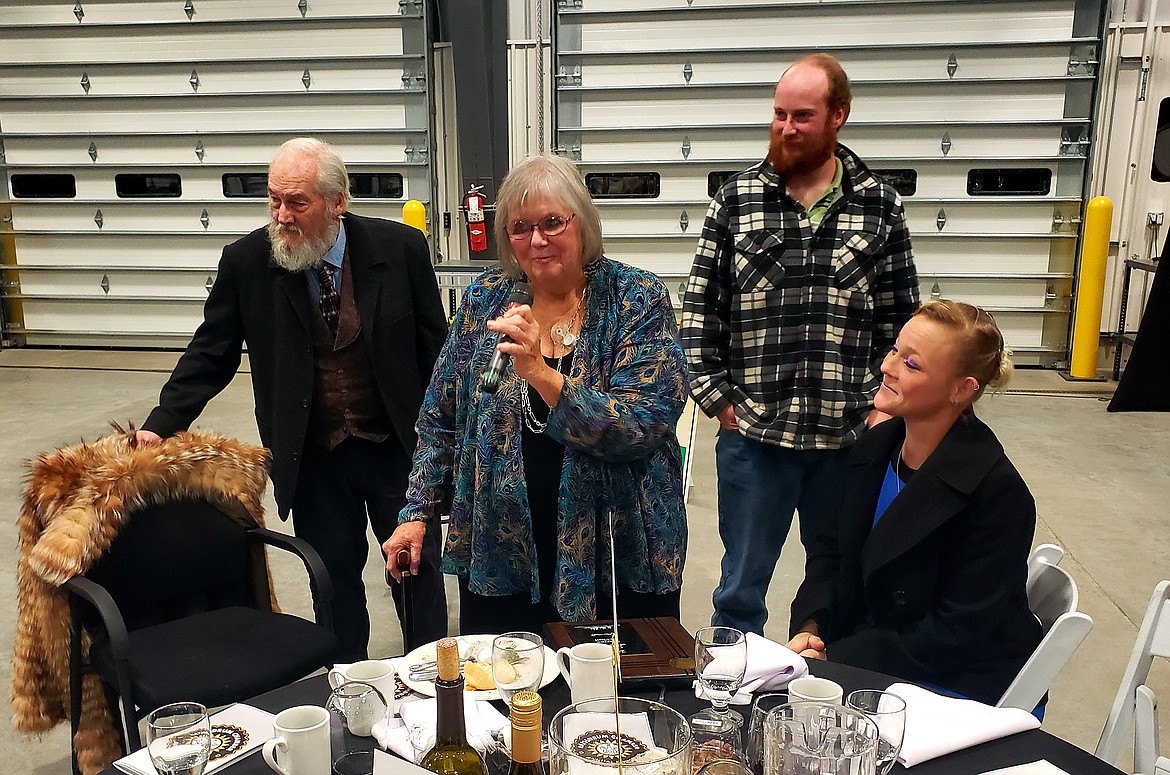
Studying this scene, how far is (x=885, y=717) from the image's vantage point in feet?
4.14

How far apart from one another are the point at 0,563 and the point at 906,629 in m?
3.67

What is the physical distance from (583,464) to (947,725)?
83 cm

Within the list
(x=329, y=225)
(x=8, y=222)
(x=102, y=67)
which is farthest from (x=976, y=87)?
(x=8, y=222)

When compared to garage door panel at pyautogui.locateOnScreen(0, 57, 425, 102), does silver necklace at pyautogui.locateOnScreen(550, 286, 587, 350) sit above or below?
below

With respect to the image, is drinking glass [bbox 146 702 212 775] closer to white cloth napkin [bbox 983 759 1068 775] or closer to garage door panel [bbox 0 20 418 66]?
white cloth napkin [bbox 983 759 1068 775]

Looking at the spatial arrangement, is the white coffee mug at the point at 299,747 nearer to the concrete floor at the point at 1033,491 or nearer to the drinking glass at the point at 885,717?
the drinking glass at the point at 885,717

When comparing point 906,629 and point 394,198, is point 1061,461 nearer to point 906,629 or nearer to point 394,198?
point 906,629

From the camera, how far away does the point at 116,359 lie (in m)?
7.92

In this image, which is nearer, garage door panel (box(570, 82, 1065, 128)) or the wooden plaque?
the wooden plaque

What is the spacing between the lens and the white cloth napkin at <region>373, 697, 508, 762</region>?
1321mm

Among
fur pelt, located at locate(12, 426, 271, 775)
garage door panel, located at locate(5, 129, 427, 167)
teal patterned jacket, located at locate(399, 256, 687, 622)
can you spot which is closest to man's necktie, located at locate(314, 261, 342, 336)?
fur pelt, located at locate(12, 426, 271, 775)

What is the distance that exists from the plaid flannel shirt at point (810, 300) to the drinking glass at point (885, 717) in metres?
1.23

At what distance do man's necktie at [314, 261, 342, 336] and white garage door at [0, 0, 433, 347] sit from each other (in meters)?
5.21

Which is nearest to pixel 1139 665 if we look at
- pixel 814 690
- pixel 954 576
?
pixel 954 576
